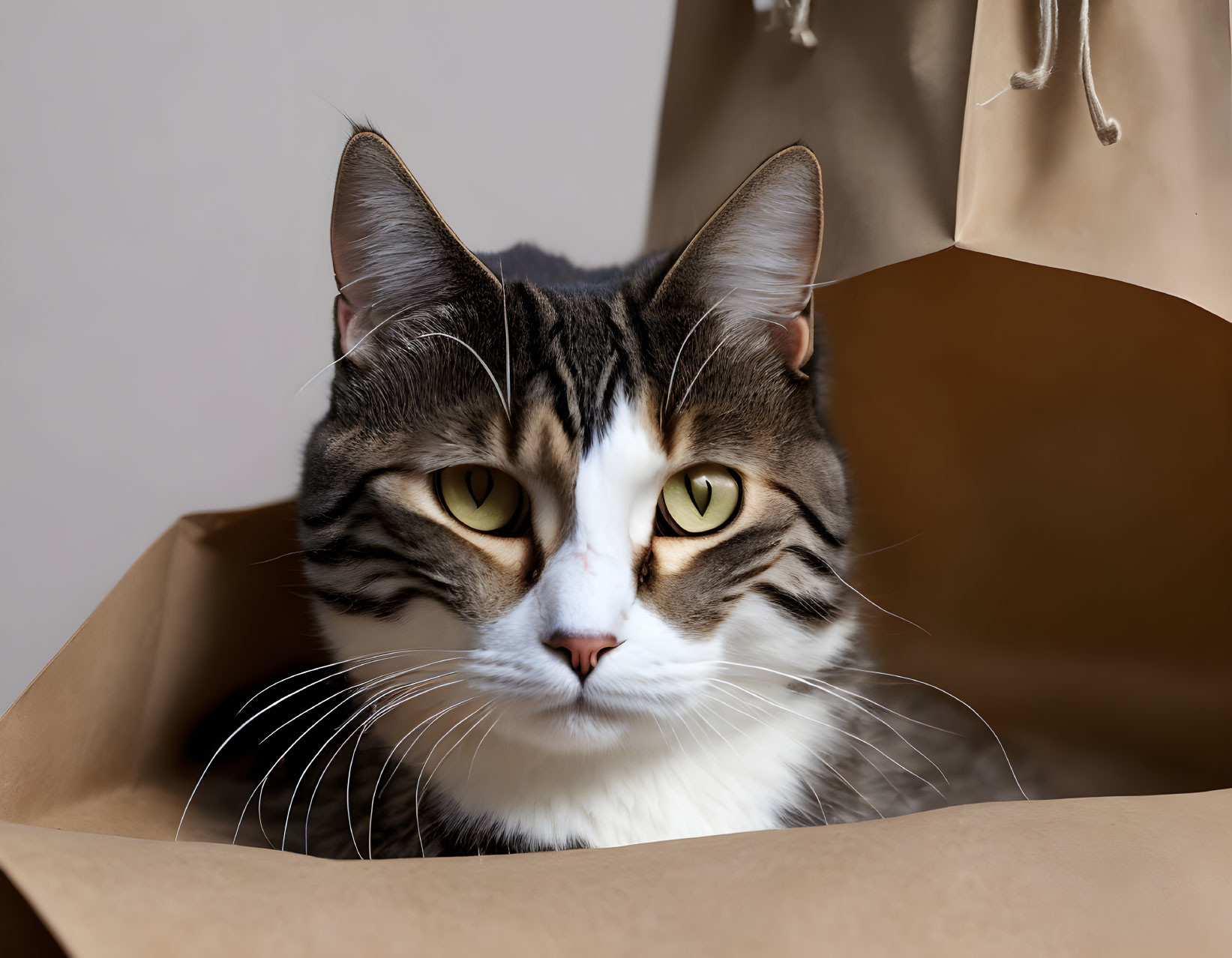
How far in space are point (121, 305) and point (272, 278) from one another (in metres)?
0.19

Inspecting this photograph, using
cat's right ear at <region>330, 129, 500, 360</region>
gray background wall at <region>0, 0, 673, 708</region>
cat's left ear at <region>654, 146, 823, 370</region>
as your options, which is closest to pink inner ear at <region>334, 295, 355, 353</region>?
cat's right ear at <region>330, 129, 500, 360</region>

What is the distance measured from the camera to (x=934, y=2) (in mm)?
646

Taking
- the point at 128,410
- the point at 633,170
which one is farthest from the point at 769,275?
the point at 128,410

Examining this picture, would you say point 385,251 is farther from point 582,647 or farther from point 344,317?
point 582,647

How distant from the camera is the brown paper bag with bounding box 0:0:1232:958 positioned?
0.34 m

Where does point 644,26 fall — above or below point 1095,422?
above

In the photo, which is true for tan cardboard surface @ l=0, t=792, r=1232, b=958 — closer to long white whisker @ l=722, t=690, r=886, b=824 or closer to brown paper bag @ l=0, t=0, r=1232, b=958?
brown paper bag @ l=0, t=0, r=1232, b=958

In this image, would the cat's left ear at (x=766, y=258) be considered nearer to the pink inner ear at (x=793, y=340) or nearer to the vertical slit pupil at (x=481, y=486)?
the pink inner ear at (x=793, y=340)

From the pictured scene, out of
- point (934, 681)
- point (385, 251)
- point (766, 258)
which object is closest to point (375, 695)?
point (385, 251)

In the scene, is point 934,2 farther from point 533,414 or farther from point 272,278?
point 272,278

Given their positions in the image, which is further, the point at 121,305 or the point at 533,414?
the point at 121,305

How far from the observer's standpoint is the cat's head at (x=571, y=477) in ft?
1.67

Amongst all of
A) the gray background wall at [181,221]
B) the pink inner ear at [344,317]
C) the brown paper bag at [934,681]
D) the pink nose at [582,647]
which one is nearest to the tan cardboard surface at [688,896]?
the brown paper bag at [934,681]

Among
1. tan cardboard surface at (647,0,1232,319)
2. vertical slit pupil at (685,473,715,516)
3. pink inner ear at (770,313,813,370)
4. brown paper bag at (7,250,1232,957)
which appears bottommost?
brown paper bag at (7,250,1232,957)
